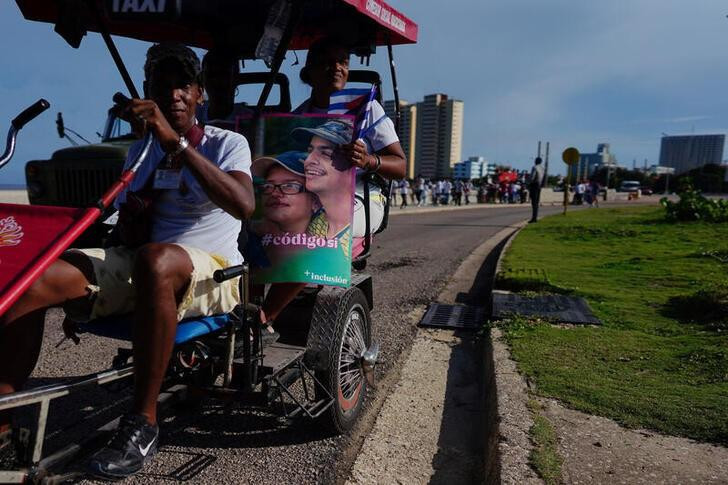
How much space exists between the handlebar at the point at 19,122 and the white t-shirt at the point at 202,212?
17.1 inches

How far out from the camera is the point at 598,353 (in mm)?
4227

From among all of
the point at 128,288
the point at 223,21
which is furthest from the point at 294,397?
the point at 223,21

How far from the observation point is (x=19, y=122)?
2.65m

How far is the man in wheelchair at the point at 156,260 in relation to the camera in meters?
2.20

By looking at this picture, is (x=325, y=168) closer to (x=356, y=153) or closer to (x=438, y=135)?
(x=356, y=153)

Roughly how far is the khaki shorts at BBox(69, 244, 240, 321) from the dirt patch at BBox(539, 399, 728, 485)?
171cm

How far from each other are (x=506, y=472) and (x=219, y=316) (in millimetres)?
1451

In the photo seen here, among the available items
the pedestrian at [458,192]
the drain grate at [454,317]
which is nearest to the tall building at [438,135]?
the pedestrian at [458,192]

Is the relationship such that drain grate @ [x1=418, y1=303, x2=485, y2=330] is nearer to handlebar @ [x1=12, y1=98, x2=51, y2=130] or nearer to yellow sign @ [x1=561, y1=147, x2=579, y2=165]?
handlebar @ [x1=12, y1=98, x2=51, y2=130]

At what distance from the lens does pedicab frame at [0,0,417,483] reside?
2010mm

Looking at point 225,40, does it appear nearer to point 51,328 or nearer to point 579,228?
A: point 51,328

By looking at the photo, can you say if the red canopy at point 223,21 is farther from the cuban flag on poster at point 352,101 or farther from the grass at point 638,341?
the grass at point 638,341

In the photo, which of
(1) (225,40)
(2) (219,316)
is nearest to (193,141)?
(2) (219,316)

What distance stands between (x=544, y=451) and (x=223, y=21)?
351cm
